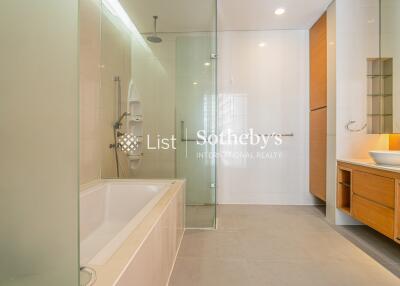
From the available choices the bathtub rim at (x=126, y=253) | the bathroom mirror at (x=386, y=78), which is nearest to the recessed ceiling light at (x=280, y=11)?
the bathroom mirror at (x=386, y=78)

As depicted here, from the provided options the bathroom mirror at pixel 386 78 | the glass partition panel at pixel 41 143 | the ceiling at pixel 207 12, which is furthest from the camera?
the ceiling at pixel 207 12

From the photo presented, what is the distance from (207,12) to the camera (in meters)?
2.56

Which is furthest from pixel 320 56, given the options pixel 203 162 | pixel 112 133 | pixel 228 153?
pixel 112 133

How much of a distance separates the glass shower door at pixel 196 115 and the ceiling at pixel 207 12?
6.1 inches

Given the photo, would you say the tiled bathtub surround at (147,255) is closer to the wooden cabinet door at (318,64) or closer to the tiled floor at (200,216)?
the tiled floor at (200,216)

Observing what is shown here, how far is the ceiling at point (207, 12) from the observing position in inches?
98.8

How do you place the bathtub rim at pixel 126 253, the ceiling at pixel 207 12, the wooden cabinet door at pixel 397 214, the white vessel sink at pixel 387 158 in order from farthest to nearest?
the ceiling at pixel 207 12, the white vessel sink at pixel 387 158, the wooden cabinet door at pixel 397 214, the bathtub rim at pixel 126 253

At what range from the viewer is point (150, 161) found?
269cm

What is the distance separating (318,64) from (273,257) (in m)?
2.43

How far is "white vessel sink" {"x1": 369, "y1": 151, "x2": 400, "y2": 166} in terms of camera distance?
182 centimetres

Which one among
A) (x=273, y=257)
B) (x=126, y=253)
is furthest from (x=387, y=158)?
(x=126, y=253)

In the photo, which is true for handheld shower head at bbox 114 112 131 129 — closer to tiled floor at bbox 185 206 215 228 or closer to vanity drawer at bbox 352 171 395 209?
tiled floor at bbox 185 206 215 228

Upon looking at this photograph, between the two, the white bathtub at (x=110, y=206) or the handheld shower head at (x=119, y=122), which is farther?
the handheld shower head at (x=119, y=122)

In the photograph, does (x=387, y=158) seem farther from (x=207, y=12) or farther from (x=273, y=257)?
(x=207, y=12)
